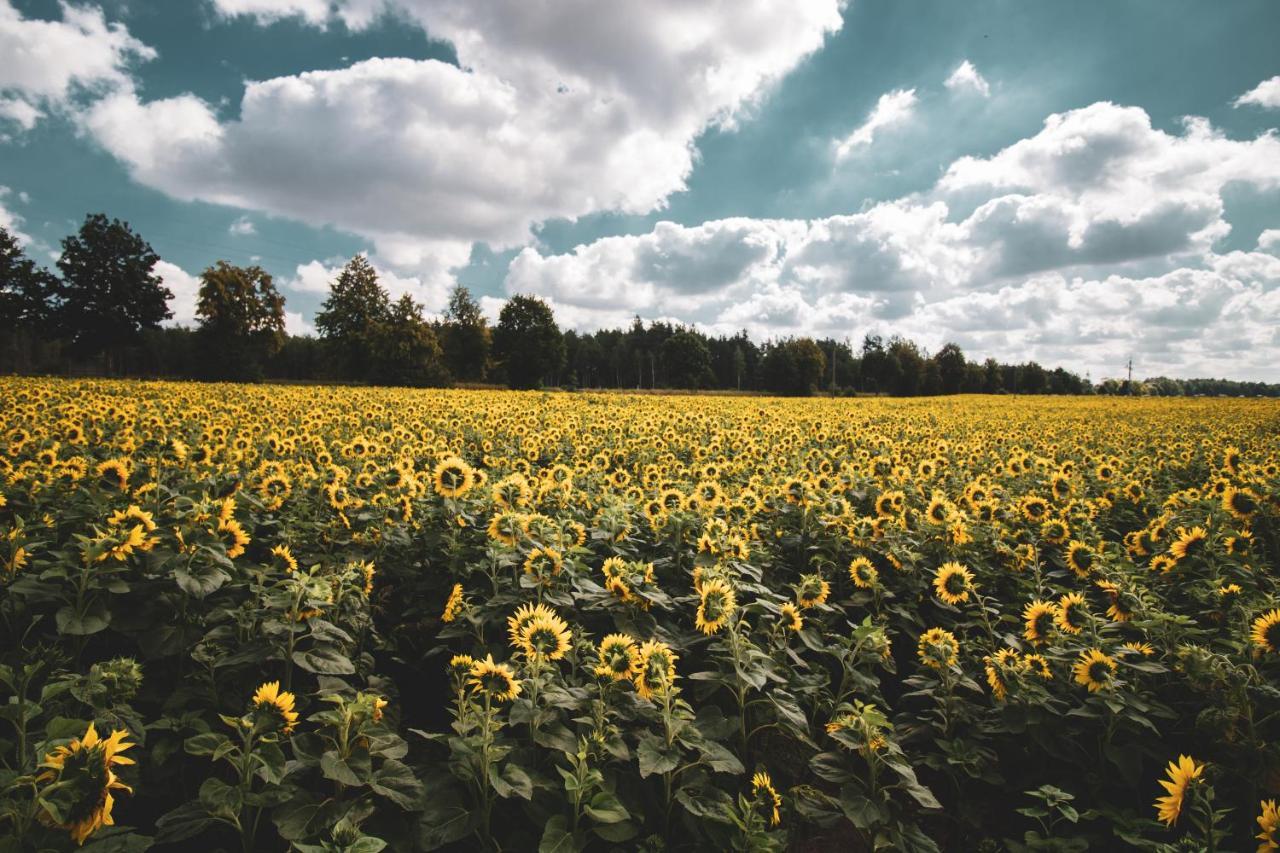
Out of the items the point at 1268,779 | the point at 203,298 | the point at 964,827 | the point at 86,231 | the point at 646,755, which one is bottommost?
the point at 964,827

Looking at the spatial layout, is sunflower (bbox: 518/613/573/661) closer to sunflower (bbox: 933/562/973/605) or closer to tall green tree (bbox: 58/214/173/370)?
sunflower (bbox: 933/562/973/605)

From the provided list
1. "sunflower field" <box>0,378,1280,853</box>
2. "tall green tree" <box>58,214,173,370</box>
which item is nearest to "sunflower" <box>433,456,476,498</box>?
"sunflower field" <box>0,378,1280,853</box>

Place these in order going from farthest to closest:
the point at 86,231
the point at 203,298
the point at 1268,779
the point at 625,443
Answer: the point at 86,231 → the point at 203,298 → the point at 625,443 → the point at 1268,779

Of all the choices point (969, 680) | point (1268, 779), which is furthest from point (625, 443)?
point (1268, 779)

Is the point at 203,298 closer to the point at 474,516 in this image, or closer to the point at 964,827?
the point at 474,516

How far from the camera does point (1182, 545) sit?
4234 mm

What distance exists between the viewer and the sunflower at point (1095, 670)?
296 centimetres

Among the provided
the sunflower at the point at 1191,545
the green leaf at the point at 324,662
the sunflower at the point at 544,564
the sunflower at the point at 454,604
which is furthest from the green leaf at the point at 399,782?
the sunflower at the point at 1191,545

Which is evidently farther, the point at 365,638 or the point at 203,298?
the point at 203,298

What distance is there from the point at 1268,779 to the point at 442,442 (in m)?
8.11

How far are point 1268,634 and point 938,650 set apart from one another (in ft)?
5.19

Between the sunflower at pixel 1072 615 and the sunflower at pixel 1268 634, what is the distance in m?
0.70

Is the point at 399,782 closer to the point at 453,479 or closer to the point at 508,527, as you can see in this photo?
the point at 508,527

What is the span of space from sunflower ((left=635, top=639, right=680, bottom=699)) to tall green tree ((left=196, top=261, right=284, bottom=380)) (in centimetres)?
5908
